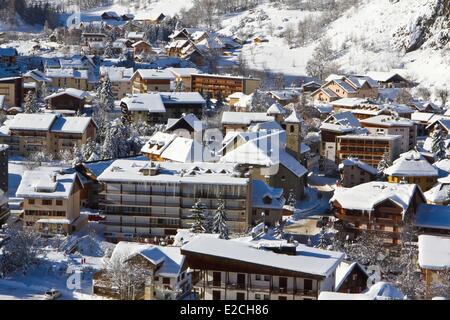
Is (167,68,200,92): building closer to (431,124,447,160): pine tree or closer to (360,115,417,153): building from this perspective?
(360,115,417,153): building

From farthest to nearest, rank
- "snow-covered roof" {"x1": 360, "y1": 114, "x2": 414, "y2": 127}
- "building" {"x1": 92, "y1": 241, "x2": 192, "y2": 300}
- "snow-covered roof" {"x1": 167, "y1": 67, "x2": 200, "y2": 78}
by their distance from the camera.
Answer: "snow-covered roof" {"x1": 167, "y1": 67, "x2": 200, "y2": 78} → "snow-covered roof" {"x1": 360, "y1": 114, "x2": 414, "y2": 127} → "building" {"x1": 92, "y1": 241, "x2": 192, "y2": 300}

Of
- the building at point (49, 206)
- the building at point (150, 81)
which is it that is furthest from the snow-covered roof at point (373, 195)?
the building at point (150, 81)

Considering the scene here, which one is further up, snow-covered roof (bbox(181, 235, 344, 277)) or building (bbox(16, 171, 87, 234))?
snow-covered roof (bbox(181, 235, 344, 277))

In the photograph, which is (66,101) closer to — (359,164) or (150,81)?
(150,81)

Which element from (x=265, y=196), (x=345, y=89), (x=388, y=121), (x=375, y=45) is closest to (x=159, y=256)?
(x=265, y=196)

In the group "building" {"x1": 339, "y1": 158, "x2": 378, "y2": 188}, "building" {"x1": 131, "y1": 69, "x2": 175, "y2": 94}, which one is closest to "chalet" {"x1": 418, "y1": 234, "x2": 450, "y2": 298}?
"building" {"x1": 339, "y1": 158, "x2": 378, "y2": 188}
